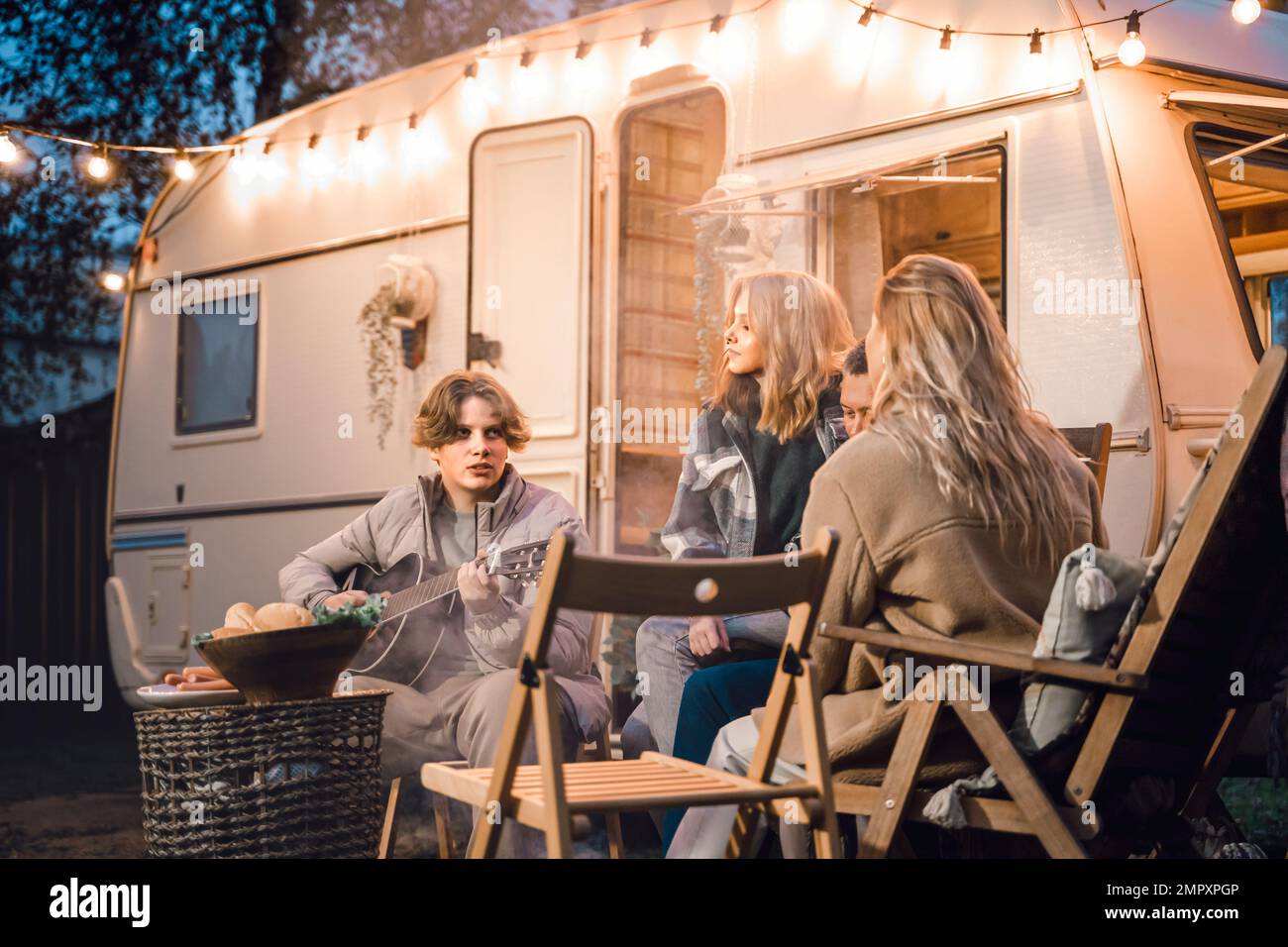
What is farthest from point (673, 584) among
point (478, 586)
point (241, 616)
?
point (478, 586)

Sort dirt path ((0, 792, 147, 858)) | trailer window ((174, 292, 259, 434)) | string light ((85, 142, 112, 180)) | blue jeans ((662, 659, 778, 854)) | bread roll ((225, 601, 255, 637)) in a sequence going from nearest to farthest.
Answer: bread roll ((225, 601, 255, 637)) → blue jeans ((662, 659, 778, 854)) → dirt path ((0, 792, 147, 858)) → string light ((85, 142, 112, 180)) → trailer window ((174, 292, 259, 434))

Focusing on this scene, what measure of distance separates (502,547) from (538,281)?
5.45 feet

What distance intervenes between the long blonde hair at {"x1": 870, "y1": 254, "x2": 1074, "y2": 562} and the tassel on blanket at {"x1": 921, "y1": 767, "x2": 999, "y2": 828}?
46 cm

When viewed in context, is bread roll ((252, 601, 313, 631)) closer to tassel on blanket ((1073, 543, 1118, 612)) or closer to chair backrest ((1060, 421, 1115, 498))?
tassel on blanket ((1073, 543, 1118, 612))

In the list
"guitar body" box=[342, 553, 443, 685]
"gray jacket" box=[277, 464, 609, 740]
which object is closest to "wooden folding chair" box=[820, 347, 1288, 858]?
"gray jacket" box=[277, 464, 609, 740]

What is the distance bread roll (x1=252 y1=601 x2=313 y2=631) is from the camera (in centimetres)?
297

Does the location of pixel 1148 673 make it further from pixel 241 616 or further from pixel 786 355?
pixel 241 616

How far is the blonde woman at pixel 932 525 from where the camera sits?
278 cm

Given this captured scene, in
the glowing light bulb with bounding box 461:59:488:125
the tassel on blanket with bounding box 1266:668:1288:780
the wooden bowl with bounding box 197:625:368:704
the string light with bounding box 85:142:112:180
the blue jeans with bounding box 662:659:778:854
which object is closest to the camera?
the wooden bowl with bounding box 197:625:368:704

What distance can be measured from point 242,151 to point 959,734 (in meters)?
4.88

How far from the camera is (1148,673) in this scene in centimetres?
266
